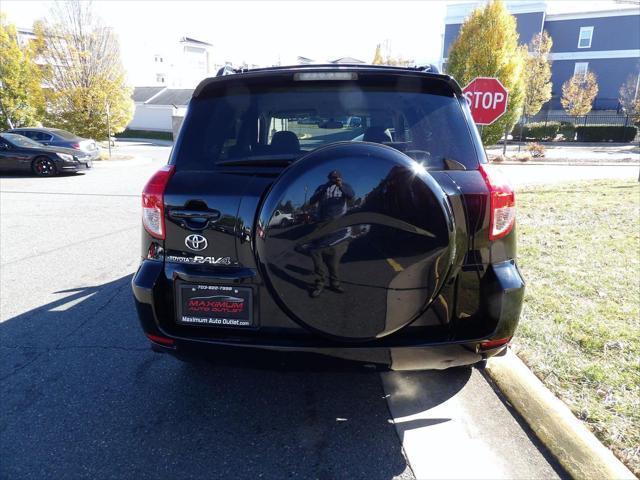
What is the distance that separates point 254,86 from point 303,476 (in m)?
2.04

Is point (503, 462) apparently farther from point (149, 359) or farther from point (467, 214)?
point (149, 359)

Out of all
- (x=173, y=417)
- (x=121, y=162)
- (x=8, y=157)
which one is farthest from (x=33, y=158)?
(x=173, y=417)

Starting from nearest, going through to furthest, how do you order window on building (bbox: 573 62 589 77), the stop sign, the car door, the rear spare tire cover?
the rear spare tire cover
the stop sign
the car door
window on building (bbox: 573 62 589 77)

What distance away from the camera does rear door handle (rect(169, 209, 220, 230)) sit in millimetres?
2111

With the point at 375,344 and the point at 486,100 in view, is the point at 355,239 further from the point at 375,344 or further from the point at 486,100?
the point at 486,100

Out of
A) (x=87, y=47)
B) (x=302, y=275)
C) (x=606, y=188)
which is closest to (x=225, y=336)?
(x=302, y=275)

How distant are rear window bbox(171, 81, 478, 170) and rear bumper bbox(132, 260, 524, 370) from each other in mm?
622

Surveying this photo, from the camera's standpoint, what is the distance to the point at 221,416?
2.62 meters

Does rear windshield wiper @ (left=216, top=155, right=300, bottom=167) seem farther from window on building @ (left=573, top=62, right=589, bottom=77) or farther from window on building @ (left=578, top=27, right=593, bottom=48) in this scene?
window on building @ (left=578, top=27, right=593, bottom=48)

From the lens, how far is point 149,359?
3258mm

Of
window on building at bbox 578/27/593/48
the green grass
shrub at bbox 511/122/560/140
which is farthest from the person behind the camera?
window on building at bbox 578/27/593/48

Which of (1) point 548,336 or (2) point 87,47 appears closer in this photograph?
(1) point 548,336

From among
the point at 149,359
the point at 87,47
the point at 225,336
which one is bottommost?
the point at 149,359

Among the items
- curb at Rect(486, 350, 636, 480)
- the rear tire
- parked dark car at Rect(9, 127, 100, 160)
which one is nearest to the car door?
the rear tire
